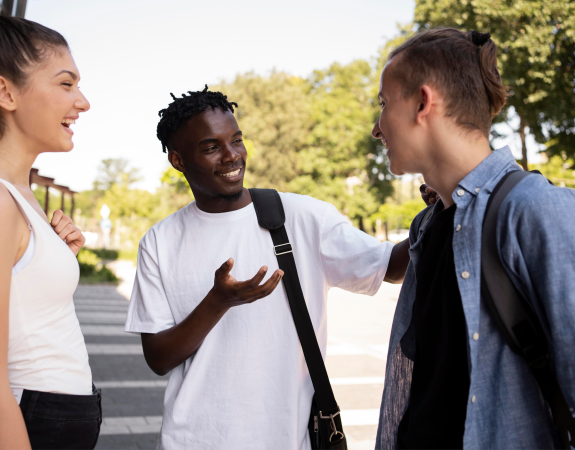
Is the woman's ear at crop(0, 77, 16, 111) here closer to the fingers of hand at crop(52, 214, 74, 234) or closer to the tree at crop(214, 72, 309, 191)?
the fingers of hand at crop(52, 214, 74, 234)

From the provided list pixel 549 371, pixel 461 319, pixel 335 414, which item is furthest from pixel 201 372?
pixel 549 371

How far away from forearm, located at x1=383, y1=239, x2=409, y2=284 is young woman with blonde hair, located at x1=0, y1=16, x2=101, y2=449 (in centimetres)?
121

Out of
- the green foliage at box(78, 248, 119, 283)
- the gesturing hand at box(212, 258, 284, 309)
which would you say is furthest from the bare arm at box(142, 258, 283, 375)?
the green foliage at box(78, 248, 119, 283)

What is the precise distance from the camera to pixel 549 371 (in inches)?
57.1

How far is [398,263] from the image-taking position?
224 centimetres

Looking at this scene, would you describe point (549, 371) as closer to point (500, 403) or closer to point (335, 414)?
point (500, 403)

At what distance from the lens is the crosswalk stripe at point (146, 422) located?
16.8 feet

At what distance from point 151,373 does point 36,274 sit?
595 cm

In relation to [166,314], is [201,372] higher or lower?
lower

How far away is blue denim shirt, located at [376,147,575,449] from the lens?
135cm

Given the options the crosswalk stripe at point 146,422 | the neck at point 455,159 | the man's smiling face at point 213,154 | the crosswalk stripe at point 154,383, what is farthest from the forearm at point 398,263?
the crosswalk stripe at point 154,383

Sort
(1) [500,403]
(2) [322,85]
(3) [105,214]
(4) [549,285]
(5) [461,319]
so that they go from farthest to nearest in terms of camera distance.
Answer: (2) [322,85]
(3) [105,214]
(5) [461,319]
(1) [500,403]
(4) [549,285]

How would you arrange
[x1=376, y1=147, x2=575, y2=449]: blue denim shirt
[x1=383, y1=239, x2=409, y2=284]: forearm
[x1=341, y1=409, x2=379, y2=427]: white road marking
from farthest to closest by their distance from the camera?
1. [x1=341, y1=409, x2=379, y2=427]: white road marking
2. [x1=383, y1=239, x2=409, y2=284]: forearm
3. [x1=376, y1=147, x2=575, y2=449]: blue denim shirt

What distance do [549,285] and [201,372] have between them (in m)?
1.35
